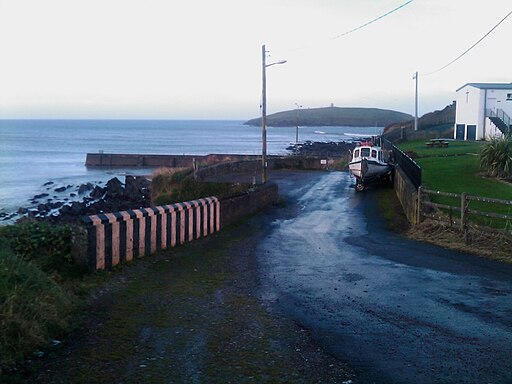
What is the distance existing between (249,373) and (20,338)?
8.31ft

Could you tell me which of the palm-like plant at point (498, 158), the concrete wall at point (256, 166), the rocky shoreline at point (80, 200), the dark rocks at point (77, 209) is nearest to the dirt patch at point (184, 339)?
the palm-like plant at point (498, 158)

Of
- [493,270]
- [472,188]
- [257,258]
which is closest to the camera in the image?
[493,270]

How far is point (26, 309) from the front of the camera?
27.2ft

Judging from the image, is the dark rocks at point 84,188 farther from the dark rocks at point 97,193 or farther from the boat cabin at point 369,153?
the boat cabin at point 369,153

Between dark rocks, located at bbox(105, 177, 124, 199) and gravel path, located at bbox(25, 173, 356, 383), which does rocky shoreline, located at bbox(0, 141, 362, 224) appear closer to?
dark rocks, located at bbox(105, 177, 124, 199)

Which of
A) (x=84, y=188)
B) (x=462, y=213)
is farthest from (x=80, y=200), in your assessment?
(x=462, y=213)

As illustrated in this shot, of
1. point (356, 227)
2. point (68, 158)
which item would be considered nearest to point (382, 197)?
point (356, 227)

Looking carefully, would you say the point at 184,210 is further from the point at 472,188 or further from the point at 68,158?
the point at 68,158

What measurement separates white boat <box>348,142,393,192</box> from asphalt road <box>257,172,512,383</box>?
13.7 metres

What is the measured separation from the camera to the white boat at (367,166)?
33438mm

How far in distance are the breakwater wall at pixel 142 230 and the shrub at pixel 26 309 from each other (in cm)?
189

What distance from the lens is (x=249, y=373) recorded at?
285 inches

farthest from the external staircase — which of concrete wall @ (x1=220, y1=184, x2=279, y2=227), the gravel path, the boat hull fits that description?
the gravel path

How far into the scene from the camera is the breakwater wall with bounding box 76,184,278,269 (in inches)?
469
